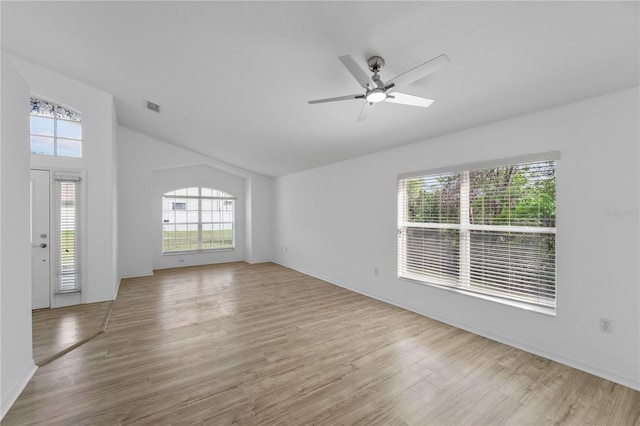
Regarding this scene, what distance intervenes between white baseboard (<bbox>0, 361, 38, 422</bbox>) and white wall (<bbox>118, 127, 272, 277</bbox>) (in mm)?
3973

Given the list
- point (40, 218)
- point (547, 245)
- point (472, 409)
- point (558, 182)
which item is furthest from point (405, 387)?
point (40, 218)

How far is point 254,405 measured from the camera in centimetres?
201

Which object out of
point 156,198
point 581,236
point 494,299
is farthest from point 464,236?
point 156,198

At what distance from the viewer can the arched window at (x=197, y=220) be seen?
7.07 m

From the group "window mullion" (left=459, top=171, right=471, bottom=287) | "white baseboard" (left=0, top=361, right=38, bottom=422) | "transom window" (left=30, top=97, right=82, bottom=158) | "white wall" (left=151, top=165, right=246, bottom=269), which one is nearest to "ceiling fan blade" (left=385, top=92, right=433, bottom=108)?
"window mullion" (left=459, top=171, right=471, bottom=287)

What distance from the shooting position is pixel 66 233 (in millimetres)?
4090

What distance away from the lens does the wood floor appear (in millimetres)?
1908

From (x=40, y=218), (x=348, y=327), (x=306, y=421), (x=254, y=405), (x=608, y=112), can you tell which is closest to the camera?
(x=306, y=421)

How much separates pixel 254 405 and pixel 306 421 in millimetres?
424

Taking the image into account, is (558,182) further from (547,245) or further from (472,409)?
(472,409)

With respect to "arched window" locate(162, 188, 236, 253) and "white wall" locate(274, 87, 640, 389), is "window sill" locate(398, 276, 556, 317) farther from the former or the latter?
"arched window" locate(162, 188, 236, 253)

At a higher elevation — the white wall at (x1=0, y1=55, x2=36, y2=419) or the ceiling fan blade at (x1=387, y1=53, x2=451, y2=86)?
the ceiling fan blade at (x1=387, y1=53, x2=451, y2=86)

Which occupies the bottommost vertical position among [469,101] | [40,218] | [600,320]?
[600,320]

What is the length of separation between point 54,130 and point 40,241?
1642mm
